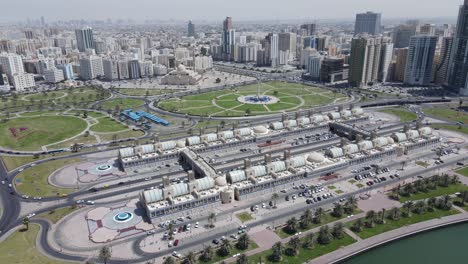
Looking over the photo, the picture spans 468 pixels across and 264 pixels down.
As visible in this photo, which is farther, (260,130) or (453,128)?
(453,128)

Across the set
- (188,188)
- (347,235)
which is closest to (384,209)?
(347,235)

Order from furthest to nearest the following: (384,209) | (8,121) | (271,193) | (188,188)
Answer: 1. (8,121)
2. (271,193)
3. (188,188)
4. (384,209)

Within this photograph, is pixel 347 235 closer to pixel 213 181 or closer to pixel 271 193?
pixel 271 193

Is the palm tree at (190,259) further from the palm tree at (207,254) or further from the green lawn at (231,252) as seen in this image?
the palm tree at (207,254)

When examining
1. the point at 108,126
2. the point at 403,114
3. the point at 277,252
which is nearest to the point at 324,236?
the point at 277,252

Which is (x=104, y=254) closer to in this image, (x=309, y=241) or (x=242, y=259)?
(x=242, y=259)

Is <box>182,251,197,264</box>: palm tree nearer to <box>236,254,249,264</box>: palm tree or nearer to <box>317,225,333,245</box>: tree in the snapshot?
<box>236,254,249,264</box>: palm tree
